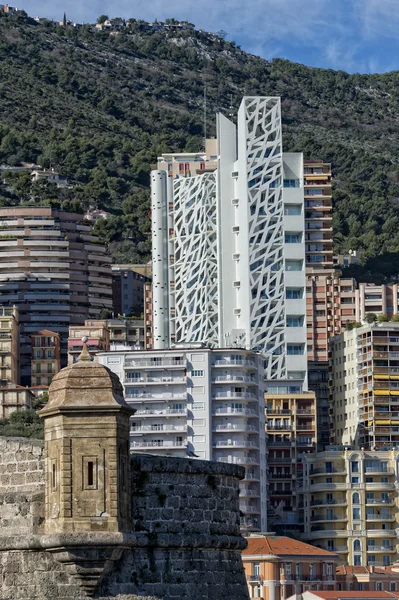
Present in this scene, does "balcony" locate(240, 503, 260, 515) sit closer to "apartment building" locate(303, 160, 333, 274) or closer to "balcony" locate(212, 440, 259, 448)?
"balcony" locate(212, 440, 259, 448)

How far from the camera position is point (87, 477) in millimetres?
22422

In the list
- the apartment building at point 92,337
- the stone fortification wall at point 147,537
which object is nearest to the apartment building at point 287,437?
the apartment building at point 92,337

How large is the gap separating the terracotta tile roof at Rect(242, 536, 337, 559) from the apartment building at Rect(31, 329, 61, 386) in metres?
59.1

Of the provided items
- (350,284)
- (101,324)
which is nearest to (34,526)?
(101,324)

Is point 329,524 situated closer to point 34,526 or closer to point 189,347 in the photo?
point 189,347

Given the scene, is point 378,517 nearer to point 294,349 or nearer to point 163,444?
point 163,444

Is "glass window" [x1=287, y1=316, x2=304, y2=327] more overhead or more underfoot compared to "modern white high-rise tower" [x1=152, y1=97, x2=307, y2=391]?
more underfoot

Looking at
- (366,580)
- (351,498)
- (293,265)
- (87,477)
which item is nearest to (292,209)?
(293,265)

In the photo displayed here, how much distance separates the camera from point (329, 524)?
148 metres

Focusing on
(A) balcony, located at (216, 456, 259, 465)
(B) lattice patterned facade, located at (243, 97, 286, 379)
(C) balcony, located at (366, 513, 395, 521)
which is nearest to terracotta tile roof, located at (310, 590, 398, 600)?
(A) balcony, located at (216, 456, 259, 465)

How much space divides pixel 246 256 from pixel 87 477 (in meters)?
147

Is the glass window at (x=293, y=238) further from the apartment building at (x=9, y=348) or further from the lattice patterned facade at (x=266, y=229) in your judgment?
the apartment building at (x=9, y=348)

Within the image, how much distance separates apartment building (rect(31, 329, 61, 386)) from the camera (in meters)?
186

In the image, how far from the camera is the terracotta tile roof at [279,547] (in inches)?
4838
